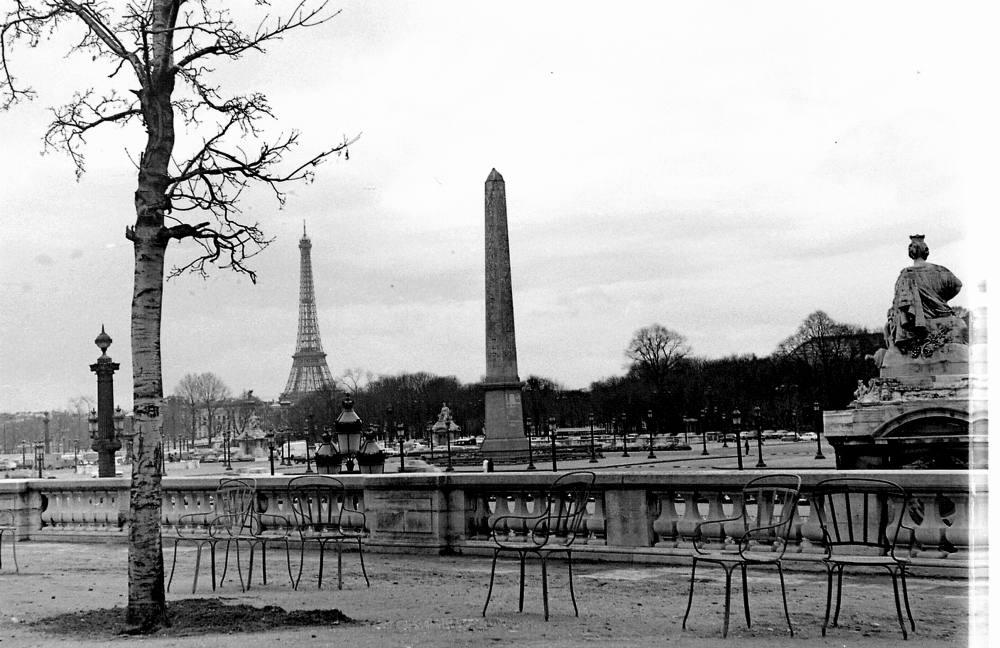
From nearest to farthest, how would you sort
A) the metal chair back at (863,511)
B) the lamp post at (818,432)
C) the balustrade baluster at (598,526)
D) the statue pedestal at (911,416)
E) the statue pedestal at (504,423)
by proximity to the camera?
the metal chair back at (863,511) → the balustrade baluster at (598,526) → the statue pedestal at (911,416) → the lamp post at (818,432) → the statue pedestal at (504,423)

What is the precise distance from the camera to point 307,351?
165125 millimetres

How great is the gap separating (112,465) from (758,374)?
90578 mm

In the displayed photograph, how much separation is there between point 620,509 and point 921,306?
635 inches

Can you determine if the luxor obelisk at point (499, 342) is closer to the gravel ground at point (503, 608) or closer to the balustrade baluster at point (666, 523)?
the gravel ground at point (503, 608)

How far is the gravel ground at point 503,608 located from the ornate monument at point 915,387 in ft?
45.0

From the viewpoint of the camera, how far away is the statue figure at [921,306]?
85.9 ft

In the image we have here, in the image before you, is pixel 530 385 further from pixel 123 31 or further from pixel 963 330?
pixel 123 31

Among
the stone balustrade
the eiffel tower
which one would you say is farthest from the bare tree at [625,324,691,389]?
the stone balustrade

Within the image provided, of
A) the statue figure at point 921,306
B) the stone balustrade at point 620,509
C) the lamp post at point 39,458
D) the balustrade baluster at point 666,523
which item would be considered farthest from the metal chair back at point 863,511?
the lamp post at point 39,458

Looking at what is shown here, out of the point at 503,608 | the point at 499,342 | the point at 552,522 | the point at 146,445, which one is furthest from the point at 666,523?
the point at 499,342

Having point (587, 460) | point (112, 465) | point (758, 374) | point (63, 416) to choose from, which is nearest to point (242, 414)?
point (63, 416)

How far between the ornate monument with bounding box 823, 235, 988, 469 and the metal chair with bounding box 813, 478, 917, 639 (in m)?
12.5

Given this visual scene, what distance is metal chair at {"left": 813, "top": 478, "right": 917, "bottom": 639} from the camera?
28.1 feet

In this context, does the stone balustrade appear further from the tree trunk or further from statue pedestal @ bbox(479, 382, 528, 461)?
statue pedestal @ bbox(479, 382, 528, 461)
